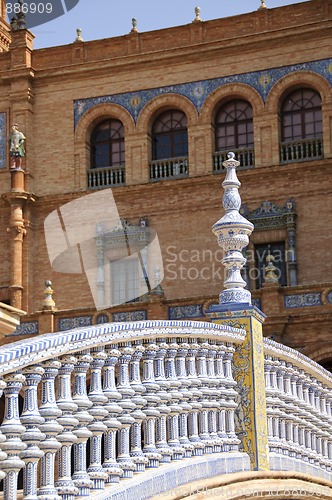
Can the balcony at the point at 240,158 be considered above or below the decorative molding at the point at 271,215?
above

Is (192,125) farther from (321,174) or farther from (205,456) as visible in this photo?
(205,456)

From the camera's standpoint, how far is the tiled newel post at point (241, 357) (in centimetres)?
809

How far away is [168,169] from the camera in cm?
3117

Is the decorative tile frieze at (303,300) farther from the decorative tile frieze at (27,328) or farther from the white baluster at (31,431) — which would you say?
the white baluster at (31,431)

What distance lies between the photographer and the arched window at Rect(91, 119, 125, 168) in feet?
106

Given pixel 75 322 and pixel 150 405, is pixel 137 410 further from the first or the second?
pixel 75 322

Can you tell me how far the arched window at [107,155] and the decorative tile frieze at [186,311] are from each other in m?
6.49

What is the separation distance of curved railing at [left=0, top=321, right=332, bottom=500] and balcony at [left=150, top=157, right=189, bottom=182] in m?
21.7

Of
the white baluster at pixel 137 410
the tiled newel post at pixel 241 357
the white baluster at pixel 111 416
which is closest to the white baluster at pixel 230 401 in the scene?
the tiled newel post at pixel 241 357

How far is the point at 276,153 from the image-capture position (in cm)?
2983

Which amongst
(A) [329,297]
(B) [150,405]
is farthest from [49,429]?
(A) [329,297]

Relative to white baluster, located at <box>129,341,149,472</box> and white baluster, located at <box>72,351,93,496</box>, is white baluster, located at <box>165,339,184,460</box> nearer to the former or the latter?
white baluster, located at <box>129,341,149,472</box>

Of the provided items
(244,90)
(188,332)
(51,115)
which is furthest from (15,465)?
(51,115)

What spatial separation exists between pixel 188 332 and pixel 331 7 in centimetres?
2446
